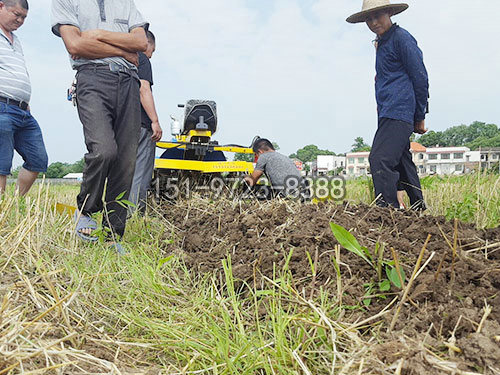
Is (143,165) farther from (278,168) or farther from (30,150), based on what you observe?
(278,168)

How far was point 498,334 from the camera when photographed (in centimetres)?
107

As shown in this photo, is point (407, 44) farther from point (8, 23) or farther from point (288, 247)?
point (8, 23)

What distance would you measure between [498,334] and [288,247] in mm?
967

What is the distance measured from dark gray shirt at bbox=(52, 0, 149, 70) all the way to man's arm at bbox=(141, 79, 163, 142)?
0.96 m

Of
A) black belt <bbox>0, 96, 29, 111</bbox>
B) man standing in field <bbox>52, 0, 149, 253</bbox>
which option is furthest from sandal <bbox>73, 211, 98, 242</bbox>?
black belt <bbox>0, 96, 29, 111</bbox>

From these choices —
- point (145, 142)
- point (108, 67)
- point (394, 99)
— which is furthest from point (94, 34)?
→ point (394, 99)

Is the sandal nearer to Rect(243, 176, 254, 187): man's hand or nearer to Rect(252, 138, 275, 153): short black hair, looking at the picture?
Rect(243, 176, 254, 187): man's hand

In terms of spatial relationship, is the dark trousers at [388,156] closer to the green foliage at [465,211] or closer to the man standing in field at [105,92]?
the green foliage at [465,211]

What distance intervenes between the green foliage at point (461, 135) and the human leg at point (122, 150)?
8204cm

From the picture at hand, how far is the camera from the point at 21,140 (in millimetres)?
3619

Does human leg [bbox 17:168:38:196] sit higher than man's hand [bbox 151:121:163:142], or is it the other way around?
man's hand [bbox 151:121:163:142]

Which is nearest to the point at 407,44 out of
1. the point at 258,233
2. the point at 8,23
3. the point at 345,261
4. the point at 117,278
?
the point at 258,233

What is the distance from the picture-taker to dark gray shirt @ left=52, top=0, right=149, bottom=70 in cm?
257

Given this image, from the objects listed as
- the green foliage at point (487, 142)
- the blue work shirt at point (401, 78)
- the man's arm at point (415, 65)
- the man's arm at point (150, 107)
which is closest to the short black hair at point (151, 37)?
the man's arm at point (150, 107)
